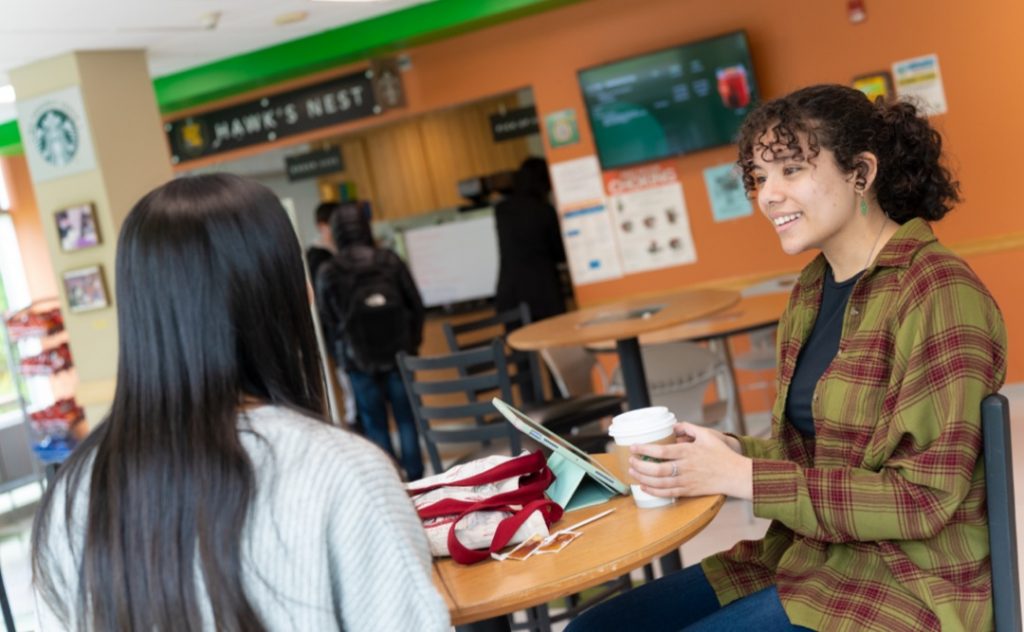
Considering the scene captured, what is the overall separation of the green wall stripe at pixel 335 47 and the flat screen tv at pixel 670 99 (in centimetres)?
60

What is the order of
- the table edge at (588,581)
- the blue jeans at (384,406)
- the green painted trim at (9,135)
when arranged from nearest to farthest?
the table edge at (588,581), the blue jeans at (384,406), the green painted trim at (9,135)

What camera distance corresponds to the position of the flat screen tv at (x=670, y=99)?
6660mm

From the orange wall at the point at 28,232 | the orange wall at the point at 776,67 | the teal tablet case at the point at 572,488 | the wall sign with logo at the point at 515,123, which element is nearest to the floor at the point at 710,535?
the orange wall at the point at 776,67

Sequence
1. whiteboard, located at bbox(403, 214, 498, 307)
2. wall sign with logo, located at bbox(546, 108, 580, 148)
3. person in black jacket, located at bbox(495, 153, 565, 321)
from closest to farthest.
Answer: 1. person in black jacket, located at bbox(495, 153, 565, 321)
2. wall sign with logo, located at bbox(546, 108, 580, 148)
3. whiteboard, located at bbox(403, 214, 498, 307)

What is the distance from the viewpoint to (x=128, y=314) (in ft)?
4.78

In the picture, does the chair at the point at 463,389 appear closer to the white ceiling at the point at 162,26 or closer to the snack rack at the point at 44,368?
the white ceiling at the point at 162,26

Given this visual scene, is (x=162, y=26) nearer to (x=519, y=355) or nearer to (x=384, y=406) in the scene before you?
(x=384, y=406)

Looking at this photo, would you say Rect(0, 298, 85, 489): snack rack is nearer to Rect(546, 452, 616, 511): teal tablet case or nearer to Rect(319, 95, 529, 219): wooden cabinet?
Rect(319, 95, 529, 219): wooden cabinet

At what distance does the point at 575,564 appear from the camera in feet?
5.58

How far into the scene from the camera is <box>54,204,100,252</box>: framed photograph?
6.43 m

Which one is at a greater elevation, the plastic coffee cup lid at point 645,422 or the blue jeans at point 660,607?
the plastic coffee cup lid at point 645,422

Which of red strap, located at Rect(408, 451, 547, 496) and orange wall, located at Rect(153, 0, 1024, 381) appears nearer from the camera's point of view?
red strap, located at Rect(408, 451, 547, 496)

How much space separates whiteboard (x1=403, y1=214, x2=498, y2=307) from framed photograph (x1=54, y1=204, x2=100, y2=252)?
2599mm

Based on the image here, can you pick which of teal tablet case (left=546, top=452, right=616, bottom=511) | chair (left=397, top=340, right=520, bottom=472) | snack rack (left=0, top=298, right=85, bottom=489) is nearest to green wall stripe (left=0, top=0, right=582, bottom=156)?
snack rack (left=0, top=298, right=85, bottom=489)
